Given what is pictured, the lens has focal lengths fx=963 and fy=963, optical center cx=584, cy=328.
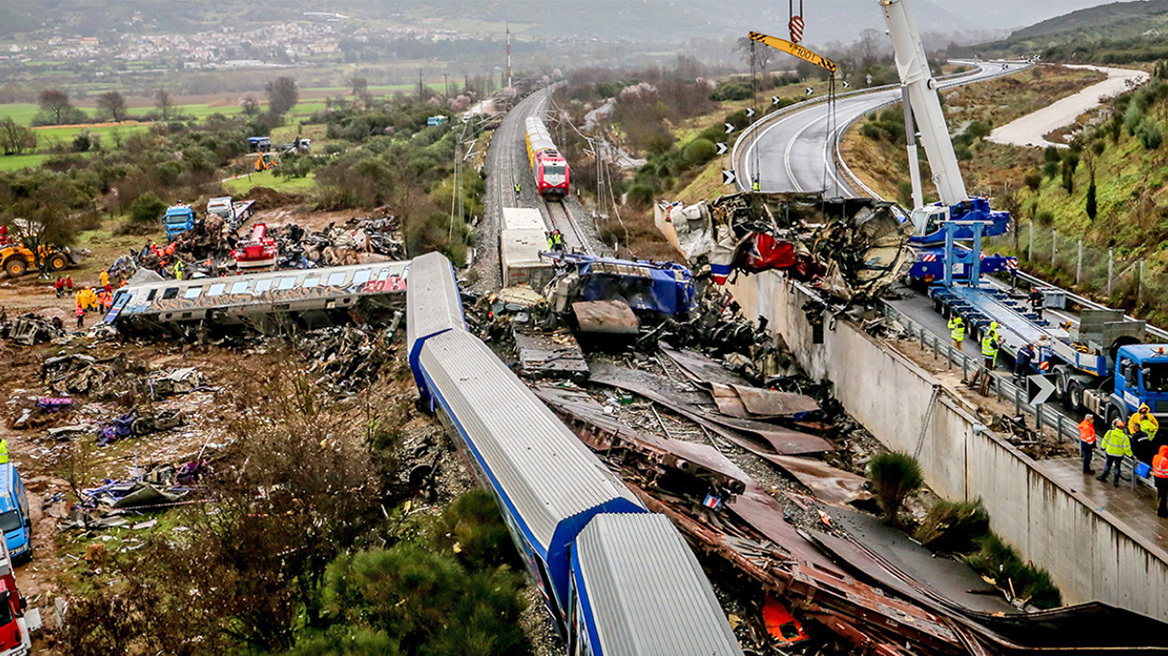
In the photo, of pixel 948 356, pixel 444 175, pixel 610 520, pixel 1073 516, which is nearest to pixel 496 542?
pixel 610 520

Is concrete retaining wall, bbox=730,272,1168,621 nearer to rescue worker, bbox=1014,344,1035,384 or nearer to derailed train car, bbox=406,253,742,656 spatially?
rescue worker, bbox=1014,344,1035,384

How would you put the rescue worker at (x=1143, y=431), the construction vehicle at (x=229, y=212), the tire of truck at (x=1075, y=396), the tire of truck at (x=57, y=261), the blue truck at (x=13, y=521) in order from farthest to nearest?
the construction vehicle at (x=229, y=212)
the tire of truck at (x=57, y=261)
the tire of truck at (x=1075, y=396)
the blue truck at (x=13, y=521)
the rescue worker at (x=1143, y=431)

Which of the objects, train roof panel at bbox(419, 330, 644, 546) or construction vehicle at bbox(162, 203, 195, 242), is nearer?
train roof panel at bbox(419, 330, 644, 546)

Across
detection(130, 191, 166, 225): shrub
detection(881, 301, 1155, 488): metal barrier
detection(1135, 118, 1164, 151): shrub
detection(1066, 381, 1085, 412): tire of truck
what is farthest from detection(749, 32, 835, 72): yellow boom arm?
detection(130, 191, 166, 225): shrub

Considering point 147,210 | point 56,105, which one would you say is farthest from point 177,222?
point 56,105

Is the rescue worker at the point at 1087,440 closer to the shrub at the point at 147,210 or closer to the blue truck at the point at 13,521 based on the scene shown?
the blue truck at the point at 13,521

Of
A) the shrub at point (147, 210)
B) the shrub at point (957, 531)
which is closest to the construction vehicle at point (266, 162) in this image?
the shrub at point (147, 210)
